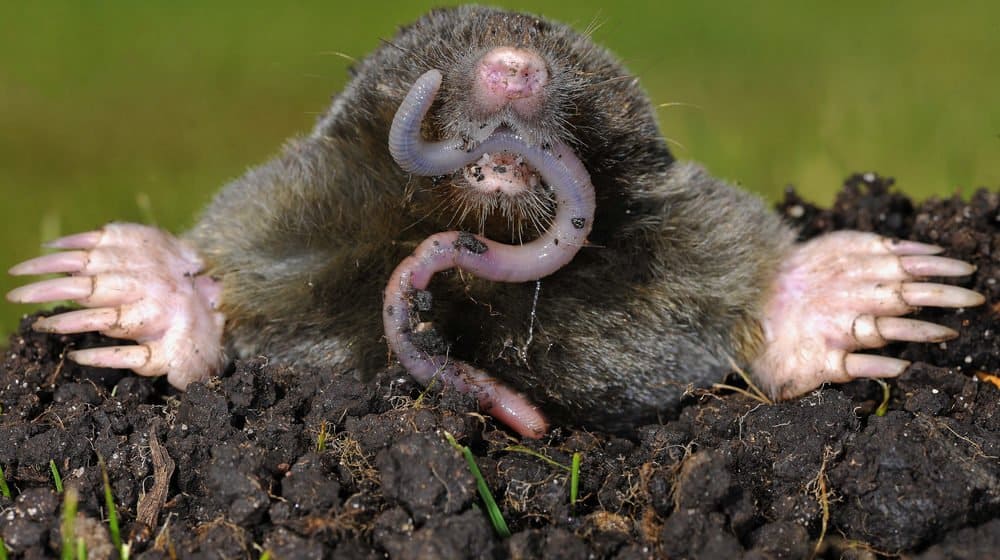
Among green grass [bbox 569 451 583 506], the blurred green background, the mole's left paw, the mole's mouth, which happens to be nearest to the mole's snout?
the mole's mouth

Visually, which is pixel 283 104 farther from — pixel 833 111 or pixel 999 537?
pixel 999 537

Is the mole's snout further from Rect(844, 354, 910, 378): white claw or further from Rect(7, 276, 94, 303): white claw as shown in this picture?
Rect(7, 276, 94, 303): white claw

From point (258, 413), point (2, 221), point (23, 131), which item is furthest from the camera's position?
point (23, 131)

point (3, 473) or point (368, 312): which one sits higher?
point (368, 312)

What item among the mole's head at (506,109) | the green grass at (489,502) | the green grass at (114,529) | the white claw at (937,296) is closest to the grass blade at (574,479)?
the green grass at (489,502)

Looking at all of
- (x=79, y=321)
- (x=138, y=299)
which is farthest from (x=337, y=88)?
(x=79, y=321)

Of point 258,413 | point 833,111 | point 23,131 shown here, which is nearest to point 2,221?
point 23,131
